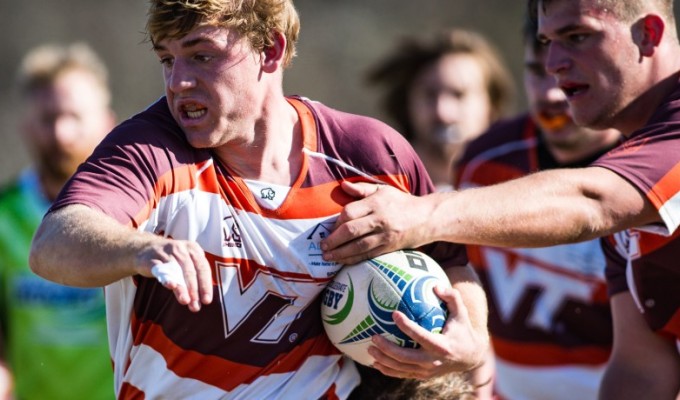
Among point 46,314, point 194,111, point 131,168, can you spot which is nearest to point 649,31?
point 194,111

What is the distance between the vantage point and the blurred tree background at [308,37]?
484 inches

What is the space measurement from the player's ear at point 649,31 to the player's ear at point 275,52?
4.80 feet

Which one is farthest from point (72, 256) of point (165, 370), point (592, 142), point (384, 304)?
point (592, 142)

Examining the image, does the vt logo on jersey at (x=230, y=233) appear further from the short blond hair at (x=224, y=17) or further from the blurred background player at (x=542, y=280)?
the blurred background player at (x=542, y=280)

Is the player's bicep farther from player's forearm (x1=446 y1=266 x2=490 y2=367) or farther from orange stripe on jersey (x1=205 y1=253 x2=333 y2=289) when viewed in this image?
orange stripe on jersey (x1=205 y1=253 x2=333 y2=289)

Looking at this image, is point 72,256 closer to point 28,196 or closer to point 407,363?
point 407,363

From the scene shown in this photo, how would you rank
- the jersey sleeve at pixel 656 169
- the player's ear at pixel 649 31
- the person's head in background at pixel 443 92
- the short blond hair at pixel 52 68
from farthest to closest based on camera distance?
the person's head in background at pixel 443 92, the short blond hair at pixel 52 68, the player's ear at pixel 649 31, the jersey sleeve at pixel 656 169

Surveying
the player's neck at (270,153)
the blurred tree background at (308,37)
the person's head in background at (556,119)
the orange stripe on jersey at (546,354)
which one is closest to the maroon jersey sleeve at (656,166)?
the player's neck at (270,153)

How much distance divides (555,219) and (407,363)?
73 centimetres

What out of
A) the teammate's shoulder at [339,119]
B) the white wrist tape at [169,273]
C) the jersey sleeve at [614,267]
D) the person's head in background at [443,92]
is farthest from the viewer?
the person's head in background at [443,92]

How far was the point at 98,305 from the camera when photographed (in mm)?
6793

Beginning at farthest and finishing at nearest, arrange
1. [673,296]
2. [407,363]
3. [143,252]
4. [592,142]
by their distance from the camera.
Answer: [592,142] < [673,296] < [407,363] < [143,252]

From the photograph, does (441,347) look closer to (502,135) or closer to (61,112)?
(502,135)

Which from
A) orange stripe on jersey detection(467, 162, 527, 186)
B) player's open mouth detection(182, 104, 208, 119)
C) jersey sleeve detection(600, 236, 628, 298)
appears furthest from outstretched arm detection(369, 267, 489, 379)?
orange stripe on jersey detection(467, 162, 527, 186)
